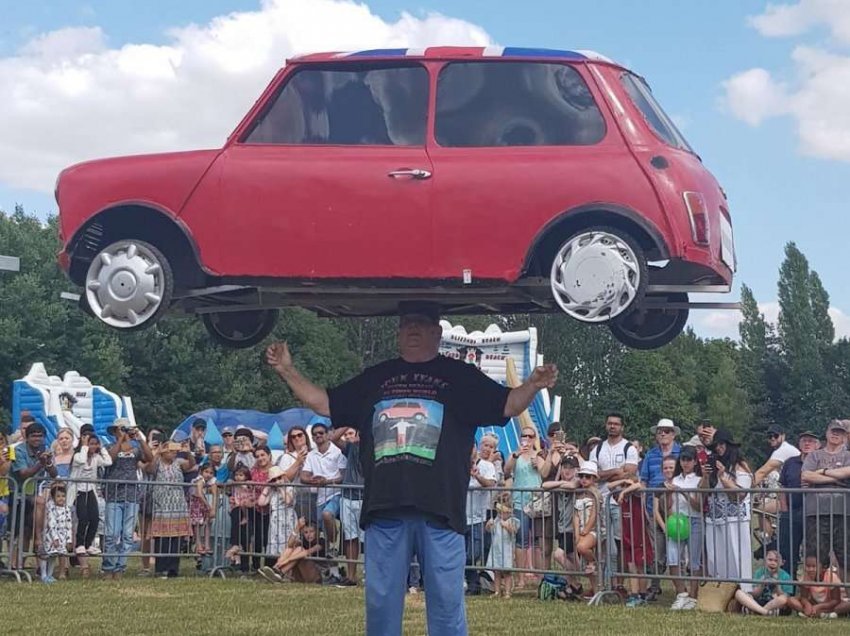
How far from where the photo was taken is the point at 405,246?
488 cm

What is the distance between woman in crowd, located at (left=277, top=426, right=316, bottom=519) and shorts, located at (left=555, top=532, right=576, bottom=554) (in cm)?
290

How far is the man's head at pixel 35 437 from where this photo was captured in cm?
1527

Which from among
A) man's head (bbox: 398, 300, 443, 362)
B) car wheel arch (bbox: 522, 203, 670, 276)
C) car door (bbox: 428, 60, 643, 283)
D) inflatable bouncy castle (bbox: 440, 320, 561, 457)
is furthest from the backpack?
inflatable bouncy castle (bbox: 440, 320, 561, 457)

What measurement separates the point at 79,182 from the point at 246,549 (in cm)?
1081

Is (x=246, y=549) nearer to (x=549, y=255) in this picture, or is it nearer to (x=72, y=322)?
(x=549, y=255)

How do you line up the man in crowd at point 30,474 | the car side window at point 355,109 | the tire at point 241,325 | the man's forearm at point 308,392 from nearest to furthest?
1. the car side window at point 355,109
2. the tire at point 241,325
3. the man's forearm at point 308,392
4. the man in crowd at point 30,474

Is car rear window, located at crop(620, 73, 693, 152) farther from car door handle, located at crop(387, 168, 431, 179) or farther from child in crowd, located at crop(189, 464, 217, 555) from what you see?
child in crowd, located at crop(189, 464, 217, 555)

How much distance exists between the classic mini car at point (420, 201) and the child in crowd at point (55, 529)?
10147 mm

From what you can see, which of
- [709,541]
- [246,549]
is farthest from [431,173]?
[246,549]

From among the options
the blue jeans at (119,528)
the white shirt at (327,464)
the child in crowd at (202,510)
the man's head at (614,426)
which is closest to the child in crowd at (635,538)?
the man's head at (614,426)

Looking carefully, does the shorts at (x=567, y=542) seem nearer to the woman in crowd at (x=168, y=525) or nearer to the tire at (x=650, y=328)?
the woman in crowd at (x=168, y=525)

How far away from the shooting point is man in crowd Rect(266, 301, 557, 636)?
5.92 metres

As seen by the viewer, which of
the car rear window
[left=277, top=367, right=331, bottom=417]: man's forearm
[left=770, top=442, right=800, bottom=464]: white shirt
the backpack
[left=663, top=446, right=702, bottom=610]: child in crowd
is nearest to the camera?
the car rear window

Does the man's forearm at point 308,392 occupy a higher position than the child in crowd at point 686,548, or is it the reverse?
the man's forearm at point 308,392
